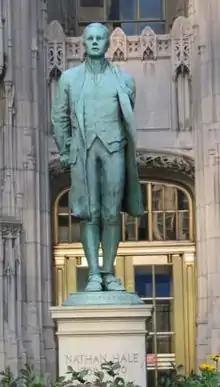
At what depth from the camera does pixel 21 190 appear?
1980 centimetres

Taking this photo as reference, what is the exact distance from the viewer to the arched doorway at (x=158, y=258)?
21.4 meters

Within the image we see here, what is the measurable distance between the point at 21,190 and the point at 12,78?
197cm

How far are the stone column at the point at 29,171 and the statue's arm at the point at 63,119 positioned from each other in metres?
9.39

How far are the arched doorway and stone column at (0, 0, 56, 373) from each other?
4.37ft

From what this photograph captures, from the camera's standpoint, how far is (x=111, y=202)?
32.3 ft

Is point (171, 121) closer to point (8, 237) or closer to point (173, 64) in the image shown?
point (173, 64)

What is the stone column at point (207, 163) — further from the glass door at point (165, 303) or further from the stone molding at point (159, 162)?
the glass door at point (165, 303)

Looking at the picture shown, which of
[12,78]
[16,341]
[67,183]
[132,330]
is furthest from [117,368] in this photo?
[67,183]

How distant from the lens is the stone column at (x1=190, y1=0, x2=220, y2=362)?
19.6 meters

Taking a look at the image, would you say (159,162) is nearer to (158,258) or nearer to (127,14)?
(158,258)

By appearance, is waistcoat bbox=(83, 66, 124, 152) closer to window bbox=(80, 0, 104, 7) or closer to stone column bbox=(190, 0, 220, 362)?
stone column bbox=(190, 0, 220, 362)

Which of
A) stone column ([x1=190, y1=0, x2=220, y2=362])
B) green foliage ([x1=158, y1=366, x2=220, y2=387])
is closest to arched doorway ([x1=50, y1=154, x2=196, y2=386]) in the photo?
stone column ([x1=190, y1=0, x2=220, y2=362])

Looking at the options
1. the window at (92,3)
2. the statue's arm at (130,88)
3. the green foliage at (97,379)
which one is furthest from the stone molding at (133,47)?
the green foliage at (97,379)

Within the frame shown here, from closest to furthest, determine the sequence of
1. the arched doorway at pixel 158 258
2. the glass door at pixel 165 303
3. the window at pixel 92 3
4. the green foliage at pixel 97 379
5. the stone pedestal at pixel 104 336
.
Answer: the green foliage at pixel 97 379
the stone pedestal at pixel 104 336
the glass door at pixel 165 303
the arched doorway at pixel 158 258
the window at pixel 92 3
